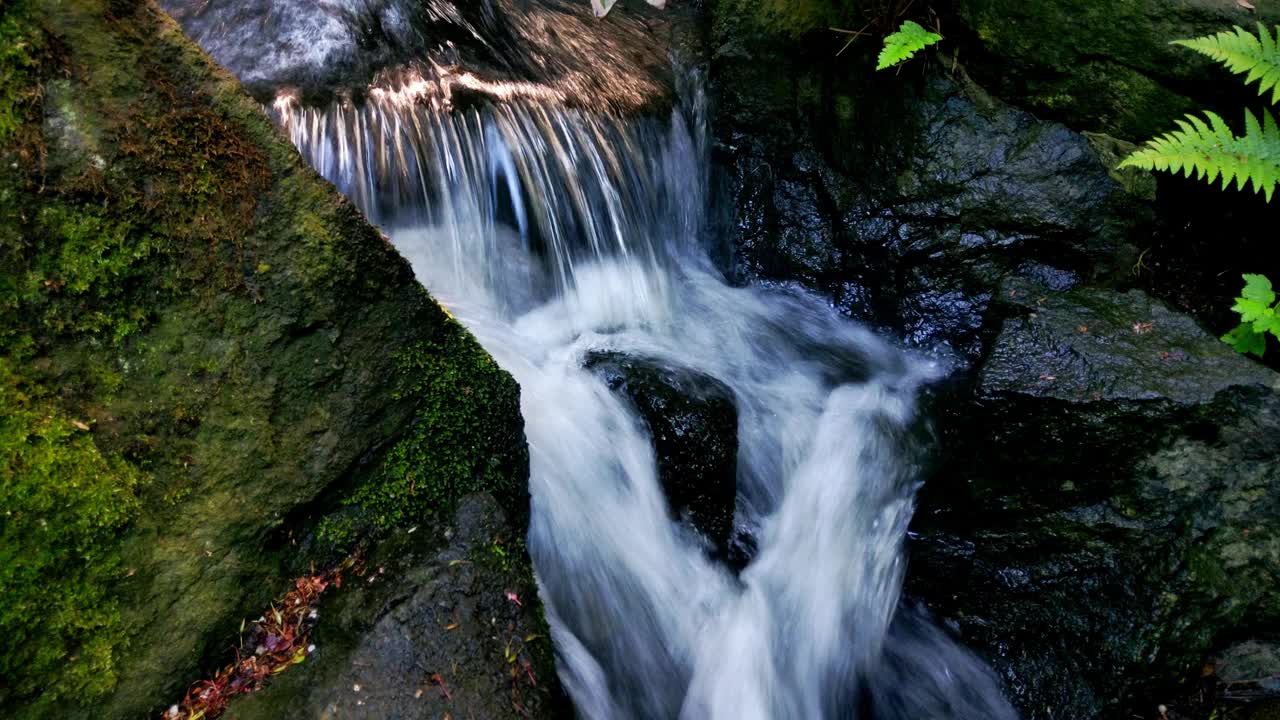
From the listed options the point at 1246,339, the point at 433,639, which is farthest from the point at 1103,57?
the point at 433,639

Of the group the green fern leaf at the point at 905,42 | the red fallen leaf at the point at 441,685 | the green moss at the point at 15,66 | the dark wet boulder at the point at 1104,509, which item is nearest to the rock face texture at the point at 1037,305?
the dark wet boulder at the point at 1104,509

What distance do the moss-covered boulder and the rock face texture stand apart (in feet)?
8.87

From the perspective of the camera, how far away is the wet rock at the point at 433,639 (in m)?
2.34

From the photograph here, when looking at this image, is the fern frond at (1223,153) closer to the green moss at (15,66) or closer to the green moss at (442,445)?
the green moss at (442,445)

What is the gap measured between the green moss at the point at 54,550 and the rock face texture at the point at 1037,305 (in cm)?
355

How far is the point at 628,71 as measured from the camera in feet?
19.9

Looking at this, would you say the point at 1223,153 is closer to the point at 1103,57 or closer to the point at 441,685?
the point at 1103,57

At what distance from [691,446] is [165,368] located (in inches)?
96.3

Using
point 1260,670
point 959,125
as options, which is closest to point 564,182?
point 959,125

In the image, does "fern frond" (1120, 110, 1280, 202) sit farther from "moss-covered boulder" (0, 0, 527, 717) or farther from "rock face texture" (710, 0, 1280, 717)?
"moss-covered boulder" (0, 0, 527, 717)

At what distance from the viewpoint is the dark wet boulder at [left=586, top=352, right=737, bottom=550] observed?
13.1 ft

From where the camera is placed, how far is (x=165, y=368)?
2.40 metres

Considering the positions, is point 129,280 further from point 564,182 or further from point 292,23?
point 564,182

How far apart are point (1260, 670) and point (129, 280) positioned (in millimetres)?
4722
